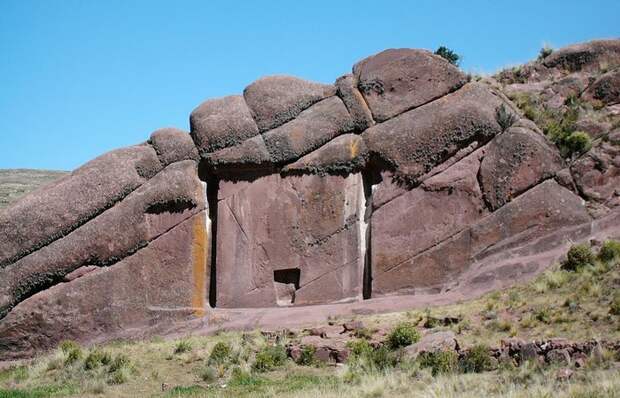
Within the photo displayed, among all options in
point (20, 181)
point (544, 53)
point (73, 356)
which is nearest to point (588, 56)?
point (544, 53)

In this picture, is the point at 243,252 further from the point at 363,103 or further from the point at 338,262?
the point at 363,103

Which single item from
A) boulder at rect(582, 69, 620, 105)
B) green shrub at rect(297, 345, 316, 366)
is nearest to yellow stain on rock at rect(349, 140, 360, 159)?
green shrub at rect(297, 345, 316, 366)

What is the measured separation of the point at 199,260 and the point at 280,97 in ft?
19.6

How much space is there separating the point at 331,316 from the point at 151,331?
584cm

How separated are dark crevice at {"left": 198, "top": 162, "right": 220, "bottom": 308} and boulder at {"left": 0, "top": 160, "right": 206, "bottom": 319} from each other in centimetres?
58

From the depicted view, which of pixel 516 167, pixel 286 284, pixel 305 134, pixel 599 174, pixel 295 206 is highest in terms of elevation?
pixel 305 134

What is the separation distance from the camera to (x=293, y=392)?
57.9 feet

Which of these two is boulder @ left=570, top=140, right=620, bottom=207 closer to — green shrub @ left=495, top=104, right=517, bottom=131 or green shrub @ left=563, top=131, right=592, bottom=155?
green shrub @ left=563, top=131, right=592, bottom=155

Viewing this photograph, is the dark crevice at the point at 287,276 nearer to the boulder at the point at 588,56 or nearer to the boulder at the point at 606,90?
the boulder at the point at 606,90

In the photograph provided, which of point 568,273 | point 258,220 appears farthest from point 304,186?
point 568,273

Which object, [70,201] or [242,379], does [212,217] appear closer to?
[70,201]

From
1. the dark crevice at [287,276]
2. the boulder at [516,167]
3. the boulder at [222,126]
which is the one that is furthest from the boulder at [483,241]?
the boulder at [222,126]

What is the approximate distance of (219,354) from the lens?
21547 mm

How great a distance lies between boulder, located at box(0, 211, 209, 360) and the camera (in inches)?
1012
